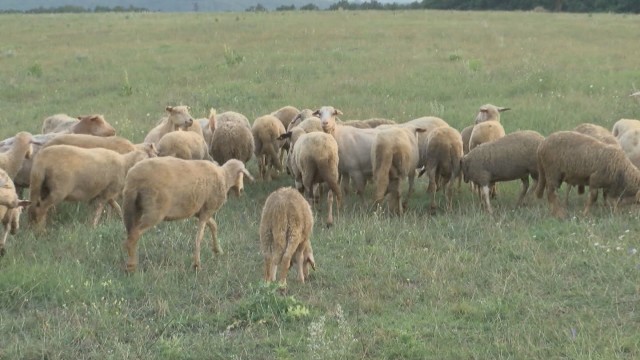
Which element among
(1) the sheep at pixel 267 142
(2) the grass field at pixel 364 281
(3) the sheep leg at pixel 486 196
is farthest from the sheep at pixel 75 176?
(3) the sheep leg at pixel 486 196

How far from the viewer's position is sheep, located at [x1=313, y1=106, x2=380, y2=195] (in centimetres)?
1174

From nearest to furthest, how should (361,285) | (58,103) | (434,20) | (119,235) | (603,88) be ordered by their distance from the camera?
(361,285) → (119,235) → (603,88) → (58,103) → (434,20)

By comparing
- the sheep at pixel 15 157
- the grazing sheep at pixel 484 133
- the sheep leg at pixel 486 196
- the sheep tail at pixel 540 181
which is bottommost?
the sheep leg at pixel 486 196

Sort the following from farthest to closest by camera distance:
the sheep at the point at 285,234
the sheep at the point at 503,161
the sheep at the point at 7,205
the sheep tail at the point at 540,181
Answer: the sheep at the point at 503,161 < the sheep tail at the point at 540,181 < the sheep at the point at 7,205 < the sheep at the point at 285,234

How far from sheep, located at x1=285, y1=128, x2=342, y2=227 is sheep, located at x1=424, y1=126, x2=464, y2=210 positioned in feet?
5.24

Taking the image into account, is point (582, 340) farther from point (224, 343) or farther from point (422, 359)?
point (224, 343)

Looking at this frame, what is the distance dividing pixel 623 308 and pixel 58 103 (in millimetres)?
16223

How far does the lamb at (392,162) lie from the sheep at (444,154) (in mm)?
296

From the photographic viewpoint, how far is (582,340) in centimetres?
628

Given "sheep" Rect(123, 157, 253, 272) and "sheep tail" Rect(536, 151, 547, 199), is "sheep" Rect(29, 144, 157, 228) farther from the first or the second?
"sheep tail" Rect(536, 151, 547, 199)

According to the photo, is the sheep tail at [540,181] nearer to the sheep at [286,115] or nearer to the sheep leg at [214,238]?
the sheep leg at [214,238]

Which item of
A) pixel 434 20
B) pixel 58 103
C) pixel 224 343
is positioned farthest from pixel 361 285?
pixel 434 20

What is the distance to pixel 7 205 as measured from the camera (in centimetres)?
861

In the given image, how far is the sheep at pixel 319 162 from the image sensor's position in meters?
10.5
